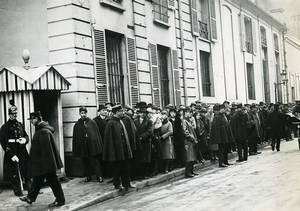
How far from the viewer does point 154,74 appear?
1487 centimetres

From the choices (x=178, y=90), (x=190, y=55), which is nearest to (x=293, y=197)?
(x=178, y=90)

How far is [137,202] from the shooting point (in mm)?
7984

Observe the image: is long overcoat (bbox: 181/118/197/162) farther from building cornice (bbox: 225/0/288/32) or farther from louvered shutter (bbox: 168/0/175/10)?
building cornice (bbox: 225/0/288/32)

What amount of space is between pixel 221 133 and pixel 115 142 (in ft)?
16.1

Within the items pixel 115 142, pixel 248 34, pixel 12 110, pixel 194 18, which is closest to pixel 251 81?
pixel 248 34

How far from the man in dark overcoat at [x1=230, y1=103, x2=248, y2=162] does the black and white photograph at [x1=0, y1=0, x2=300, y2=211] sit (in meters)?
0.05

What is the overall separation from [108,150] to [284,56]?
26759mm

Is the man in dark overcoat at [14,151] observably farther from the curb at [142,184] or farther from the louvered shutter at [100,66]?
the louvered shutter at [100,66]

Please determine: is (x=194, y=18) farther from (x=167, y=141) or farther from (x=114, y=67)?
(x=167, y=141)

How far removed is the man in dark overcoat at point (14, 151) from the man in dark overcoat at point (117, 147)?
1692 millimetres

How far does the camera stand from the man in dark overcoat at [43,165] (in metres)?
7.61

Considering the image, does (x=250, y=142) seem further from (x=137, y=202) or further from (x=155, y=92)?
(x=137, y=202)

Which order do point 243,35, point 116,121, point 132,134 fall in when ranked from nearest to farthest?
point 116,121, point 132,134, point 243,35

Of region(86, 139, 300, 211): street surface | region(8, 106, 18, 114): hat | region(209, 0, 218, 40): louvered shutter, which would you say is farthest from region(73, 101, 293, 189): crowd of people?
region(209, 0, 218, 40): louvered shutter
